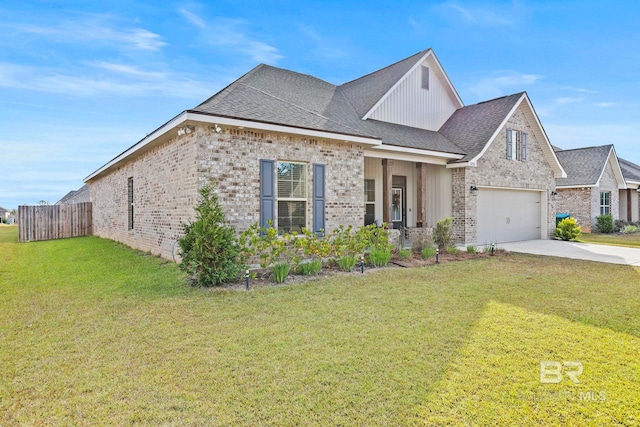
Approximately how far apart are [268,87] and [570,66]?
602 inches

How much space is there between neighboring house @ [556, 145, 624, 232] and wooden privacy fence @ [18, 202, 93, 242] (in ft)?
96.1

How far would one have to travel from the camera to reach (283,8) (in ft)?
40.9

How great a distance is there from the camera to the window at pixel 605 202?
2277cm

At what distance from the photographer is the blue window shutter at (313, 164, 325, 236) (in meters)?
9.52

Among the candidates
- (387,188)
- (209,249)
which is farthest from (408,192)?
(209,249)

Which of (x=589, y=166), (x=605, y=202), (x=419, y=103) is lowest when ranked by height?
(x=605, y=202)

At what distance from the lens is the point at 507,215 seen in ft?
50.2

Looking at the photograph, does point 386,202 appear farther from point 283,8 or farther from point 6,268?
point 6,268

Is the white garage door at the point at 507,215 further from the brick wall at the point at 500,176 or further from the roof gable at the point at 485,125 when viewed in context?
the roof gable at the point at 485,125

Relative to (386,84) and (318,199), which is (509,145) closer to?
(386,84)

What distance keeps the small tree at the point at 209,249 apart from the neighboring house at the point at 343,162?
1.21 meters

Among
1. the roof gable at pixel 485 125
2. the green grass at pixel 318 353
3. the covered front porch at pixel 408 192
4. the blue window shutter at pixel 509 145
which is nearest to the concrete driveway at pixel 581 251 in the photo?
the covered front porch at pixel 408 192

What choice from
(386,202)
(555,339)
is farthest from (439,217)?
(555,339)

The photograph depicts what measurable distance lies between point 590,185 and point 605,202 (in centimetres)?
303
